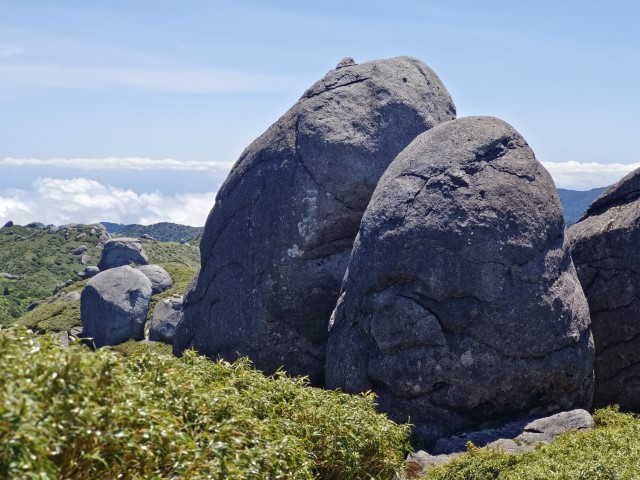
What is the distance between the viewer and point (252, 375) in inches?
484

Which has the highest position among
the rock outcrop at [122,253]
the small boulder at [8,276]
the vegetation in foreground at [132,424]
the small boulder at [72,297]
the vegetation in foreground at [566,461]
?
the vegetation in foreground at [132,424]

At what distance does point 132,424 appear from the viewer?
7500 millimetres

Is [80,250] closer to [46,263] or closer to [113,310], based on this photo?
[46,263]

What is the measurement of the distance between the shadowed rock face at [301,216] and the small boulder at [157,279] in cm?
3036

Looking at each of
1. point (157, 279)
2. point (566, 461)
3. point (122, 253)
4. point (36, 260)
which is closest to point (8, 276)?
point (36, 260)

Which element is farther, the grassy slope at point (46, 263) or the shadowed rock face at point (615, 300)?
the grassy slope at point (46, 263)

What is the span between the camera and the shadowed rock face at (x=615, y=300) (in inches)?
698

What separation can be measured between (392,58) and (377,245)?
24.1 feet

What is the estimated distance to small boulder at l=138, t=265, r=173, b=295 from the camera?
50656mm

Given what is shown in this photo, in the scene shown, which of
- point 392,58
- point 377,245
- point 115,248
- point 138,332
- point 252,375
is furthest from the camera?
point 115,248

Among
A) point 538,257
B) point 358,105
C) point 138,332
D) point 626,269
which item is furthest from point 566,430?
point 138,332

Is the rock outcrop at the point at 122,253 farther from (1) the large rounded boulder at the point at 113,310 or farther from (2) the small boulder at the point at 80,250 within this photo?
(2) the small boulder at the point at 80,250

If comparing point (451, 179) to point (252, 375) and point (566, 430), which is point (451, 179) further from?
point (252, 375)

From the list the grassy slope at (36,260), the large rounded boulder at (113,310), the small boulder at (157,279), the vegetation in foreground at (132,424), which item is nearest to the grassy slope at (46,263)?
the grassy slope at (36,260)
